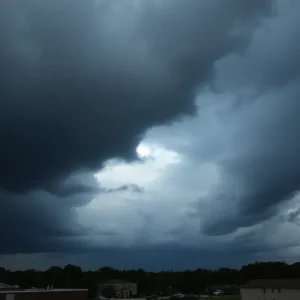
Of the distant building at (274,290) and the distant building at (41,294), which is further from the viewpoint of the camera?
the distant building at (274,290)

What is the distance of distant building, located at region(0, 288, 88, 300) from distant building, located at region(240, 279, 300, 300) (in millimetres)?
50954

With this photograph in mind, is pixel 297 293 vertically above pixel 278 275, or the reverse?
pixel 278 275

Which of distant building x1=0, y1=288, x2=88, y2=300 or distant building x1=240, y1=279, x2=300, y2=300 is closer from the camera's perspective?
distant building x1=0, y1=288, x2=88, y2=300

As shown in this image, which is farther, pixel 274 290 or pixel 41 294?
pixel 274 290

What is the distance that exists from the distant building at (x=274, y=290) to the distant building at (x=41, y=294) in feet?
167

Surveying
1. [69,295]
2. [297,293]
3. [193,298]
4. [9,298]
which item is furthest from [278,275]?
[9,298]

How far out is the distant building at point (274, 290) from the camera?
367 feet

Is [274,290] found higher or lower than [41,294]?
higher

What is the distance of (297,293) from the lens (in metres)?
110

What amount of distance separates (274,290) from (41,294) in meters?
64.1

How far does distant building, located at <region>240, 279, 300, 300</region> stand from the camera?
112000mm

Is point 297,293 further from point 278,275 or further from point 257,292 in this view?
point 278,275

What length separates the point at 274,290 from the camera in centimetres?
12050

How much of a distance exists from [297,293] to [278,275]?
93.6m
